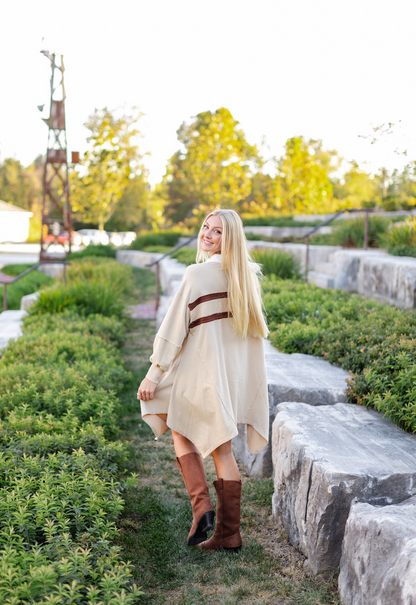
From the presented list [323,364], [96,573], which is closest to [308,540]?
[96,573]

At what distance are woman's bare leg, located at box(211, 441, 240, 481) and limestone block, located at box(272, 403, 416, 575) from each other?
331 mm

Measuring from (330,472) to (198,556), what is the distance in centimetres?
87

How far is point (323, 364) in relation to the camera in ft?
14.2

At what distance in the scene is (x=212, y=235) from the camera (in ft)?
8.83

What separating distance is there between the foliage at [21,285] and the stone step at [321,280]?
5.27 m

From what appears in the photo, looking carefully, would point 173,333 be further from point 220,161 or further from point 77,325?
point 220,161

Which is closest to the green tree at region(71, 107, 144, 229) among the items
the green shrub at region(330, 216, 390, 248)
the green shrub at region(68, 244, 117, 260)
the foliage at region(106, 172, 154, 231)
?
the foliage at region(106, 172, 154, 231)

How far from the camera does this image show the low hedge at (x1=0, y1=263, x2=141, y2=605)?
1.97 metres

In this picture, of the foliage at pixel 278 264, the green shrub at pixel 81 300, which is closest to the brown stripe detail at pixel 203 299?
the green shrub at pixel 81 300

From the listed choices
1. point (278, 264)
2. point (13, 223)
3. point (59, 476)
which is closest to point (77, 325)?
point (278, 264)

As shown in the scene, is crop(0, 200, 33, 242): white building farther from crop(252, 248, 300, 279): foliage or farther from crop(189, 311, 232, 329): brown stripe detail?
crop(189, 311, 232, 329): brown stripe detail

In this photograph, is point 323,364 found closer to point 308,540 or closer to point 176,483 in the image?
point 176,483

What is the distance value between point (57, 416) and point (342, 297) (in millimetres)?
3962

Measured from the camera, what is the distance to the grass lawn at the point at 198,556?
237 cm
